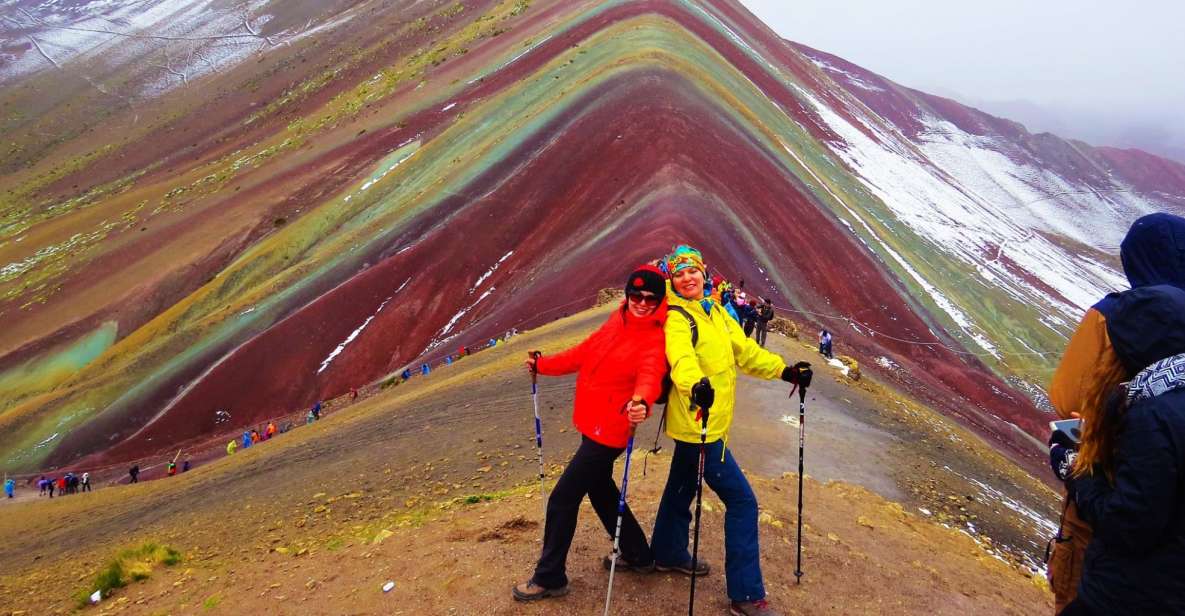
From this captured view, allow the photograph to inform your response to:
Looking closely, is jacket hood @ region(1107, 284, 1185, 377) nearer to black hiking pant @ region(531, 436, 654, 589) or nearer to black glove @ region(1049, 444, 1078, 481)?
black glove @ region(1049, 444, 1078, 481)

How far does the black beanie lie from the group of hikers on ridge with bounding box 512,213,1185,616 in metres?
0.01

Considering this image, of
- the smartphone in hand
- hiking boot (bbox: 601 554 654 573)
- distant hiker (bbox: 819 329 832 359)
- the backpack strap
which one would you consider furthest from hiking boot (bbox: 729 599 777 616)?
distant hiker (bbox: 819 329 832 359)

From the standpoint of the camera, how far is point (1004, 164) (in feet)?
250

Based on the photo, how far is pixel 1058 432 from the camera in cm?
392

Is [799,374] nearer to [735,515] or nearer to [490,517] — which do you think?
[735,515]

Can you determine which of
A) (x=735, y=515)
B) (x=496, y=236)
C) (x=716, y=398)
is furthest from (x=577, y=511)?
(x=496, y=236)

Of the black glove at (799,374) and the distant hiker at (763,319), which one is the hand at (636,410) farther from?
the distant hiker at (763,319)

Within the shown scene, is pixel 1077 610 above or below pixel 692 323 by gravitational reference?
below

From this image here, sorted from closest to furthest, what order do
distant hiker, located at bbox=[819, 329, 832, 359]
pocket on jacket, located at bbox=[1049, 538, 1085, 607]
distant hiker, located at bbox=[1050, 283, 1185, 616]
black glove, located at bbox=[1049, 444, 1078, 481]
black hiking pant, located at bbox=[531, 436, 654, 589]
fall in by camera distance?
distant hiker, located at bbox=[1050, 283, 1185, 616]
black glove, located at bbox=[1049, 444, 1078, 481]
pocket on jacket, located at bbox=[1049, 538, 1085, 607]
black hiking pant, located at bbox=[531, 436, 654, 589]
distant hiker, located at bbox=[819, 329, 832, 359]

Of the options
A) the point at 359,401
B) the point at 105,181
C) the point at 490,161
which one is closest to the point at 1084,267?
the point at 490,161

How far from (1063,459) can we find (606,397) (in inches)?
105

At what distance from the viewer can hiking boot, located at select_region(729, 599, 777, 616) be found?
16.4ft

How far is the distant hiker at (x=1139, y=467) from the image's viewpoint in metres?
2.91

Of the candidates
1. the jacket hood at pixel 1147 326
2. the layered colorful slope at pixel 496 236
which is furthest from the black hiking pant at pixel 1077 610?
the layered colorful slope at pixel 496 236
